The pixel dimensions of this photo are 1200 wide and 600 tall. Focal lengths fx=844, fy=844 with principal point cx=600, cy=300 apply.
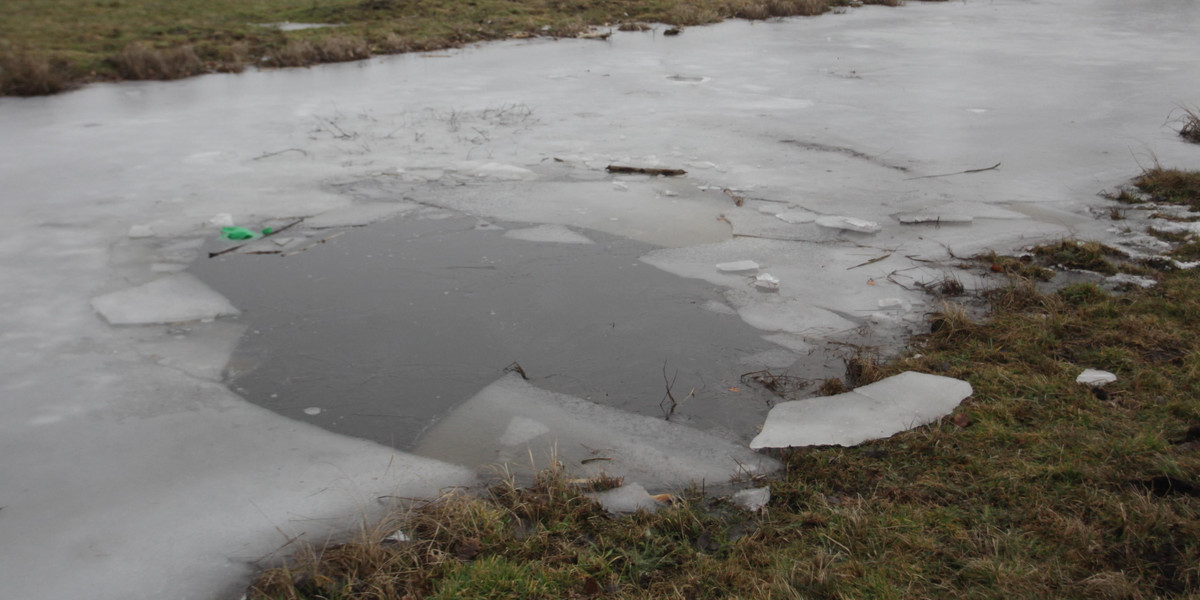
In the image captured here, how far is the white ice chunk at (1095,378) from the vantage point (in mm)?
3643

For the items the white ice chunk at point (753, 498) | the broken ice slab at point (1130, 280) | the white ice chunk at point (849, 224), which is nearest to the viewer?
the white ice chunk at point (753, 498)

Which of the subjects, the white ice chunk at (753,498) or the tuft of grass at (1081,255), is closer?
the white ice chunk at (753,498)

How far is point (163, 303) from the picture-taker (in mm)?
4574

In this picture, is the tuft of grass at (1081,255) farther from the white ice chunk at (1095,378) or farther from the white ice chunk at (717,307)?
the white ice chunk at (717,307)

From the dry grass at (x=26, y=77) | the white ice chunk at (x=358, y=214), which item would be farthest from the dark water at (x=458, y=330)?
the dry grass at (x=26, y=77)

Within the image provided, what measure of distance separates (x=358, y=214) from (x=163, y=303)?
1.68m

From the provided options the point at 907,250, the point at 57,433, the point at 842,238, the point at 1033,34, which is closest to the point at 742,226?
the point at 842,238

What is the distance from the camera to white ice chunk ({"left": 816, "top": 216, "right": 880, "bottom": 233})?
575 cm

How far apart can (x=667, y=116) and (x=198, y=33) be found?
829 centimetres

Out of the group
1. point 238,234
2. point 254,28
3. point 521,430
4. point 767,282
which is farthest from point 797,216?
point 254,28

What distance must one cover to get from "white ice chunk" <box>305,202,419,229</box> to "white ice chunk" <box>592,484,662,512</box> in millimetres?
3400

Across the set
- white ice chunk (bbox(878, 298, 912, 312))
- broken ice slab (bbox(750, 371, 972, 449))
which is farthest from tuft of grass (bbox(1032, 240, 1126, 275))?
broken ice slab (bbox(750, 371, 972, 449))

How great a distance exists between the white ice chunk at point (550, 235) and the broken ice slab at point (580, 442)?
1.94 m

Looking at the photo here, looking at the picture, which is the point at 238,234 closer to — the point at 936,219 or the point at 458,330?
the point at 458,330
